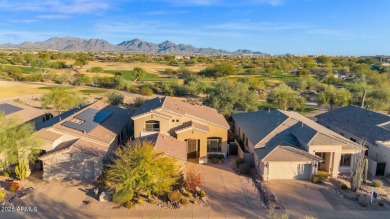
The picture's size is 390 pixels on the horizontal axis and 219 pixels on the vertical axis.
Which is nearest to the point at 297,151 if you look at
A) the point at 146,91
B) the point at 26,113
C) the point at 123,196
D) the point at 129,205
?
the point at 129,205

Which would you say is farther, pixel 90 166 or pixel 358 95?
pixel 358 95

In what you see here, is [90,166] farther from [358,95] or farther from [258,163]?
[358,95]

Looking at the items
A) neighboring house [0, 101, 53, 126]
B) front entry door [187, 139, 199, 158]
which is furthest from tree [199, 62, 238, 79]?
front entry door [187, 139, 199, 158]

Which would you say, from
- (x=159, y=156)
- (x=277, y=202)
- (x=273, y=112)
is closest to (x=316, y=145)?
(x=277, y=202)

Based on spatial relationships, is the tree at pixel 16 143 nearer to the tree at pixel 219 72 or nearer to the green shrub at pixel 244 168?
the green shrub at pixel 244 168

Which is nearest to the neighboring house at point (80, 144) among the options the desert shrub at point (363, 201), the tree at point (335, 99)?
the desert shrub at point (363, 201)

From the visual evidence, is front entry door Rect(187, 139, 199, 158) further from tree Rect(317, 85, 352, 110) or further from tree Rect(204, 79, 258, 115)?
tree Rect(317, 85, 352, 110)

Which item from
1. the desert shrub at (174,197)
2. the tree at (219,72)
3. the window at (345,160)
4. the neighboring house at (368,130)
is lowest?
the desert shrub at (174,197)
